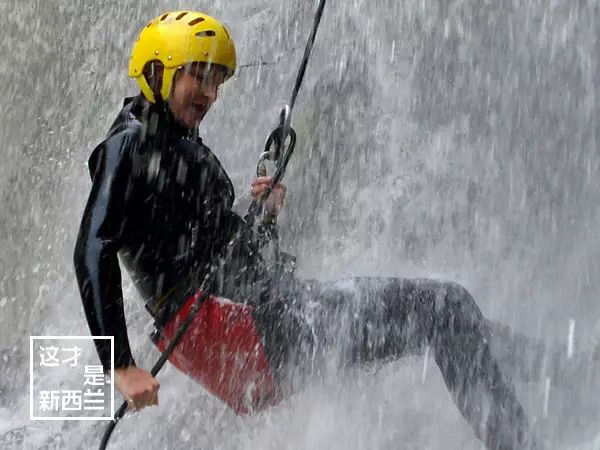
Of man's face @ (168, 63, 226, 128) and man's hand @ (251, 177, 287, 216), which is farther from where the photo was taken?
man's hand @ (251, 177, 287, 216)

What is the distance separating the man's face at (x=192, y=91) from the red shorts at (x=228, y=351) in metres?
0.57

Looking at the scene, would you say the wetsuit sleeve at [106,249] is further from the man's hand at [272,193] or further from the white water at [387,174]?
the white water at [387,174]

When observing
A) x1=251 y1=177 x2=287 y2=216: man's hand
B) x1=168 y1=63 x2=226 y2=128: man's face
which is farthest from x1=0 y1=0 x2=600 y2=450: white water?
x1=168 y1=63 x2=226 y2=128: man's face

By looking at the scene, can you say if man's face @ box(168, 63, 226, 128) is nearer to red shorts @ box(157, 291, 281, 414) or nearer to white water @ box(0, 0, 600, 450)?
red shorts @ box(157, 291, 281, 414)

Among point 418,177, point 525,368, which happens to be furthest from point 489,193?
point 525,368

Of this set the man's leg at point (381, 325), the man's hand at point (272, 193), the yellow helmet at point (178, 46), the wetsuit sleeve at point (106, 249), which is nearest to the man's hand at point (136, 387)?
the wetsuit sleeve at point (106, 249)

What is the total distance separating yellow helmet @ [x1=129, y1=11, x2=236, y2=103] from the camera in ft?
7.98

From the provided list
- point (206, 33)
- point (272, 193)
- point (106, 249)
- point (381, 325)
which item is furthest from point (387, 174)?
point (106, 249)

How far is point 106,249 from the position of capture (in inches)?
84.7

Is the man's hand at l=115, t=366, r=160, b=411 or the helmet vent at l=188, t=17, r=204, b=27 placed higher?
the helmet vent at l=188, t=17, r=204, b=27

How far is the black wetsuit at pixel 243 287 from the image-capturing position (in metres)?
2.21

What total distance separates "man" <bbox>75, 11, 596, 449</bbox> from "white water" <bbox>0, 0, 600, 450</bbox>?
4.73 ft

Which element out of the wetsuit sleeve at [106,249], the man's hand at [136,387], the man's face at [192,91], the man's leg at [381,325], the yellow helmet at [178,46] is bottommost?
the man's hand at [136,387]

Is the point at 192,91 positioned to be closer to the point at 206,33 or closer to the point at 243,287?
the point at 206,33
